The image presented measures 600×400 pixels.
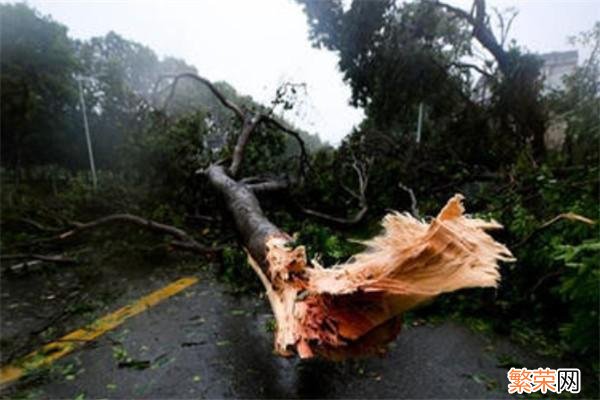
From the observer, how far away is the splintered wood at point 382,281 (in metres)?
1.13

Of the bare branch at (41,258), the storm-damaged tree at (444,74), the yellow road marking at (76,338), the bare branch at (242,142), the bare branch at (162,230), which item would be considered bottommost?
the yellow road marking at (76,338)

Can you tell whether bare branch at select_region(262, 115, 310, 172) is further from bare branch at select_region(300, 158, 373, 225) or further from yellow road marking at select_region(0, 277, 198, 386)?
yellow road marking at select_region(0, 277, 198, 386)

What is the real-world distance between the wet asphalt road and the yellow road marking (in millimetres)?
121

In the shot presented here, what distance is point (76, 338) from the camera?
121 inches

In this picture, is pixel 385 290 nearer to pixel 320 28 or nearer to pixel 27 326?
pixel 27 326

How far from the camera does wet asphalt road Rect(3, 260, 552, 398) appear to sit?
7.50ft

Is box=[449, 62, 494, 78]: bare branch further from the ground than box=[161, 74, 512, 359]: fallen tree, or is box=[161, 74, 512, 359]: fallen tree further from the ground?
box=[449, 62, 494, 78]: bare branch

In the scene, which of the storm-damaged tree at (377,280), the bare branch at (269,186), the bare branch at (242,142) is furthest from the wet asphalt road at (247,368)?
the bare branch at (242,142)

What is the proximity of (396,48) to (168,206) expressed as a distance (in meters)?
4.41

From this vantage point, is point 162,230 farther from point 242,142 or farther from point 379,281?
point 379,281

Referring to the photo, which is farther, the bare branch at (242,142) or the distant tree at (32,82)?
the distant tree at (32,82)

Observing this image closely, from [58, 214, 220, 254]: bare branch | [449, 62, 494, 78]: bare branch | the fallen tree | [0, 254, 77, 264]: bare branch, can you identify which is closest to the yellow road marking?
[58, 214, 220, 254]: bare branch

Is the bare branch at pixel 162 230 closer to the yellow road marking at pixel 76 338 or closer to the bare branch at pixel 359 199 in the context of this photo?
the yellow road marking at pixel 76 338

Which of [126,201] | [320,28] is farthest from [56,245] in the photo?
[320,28]
